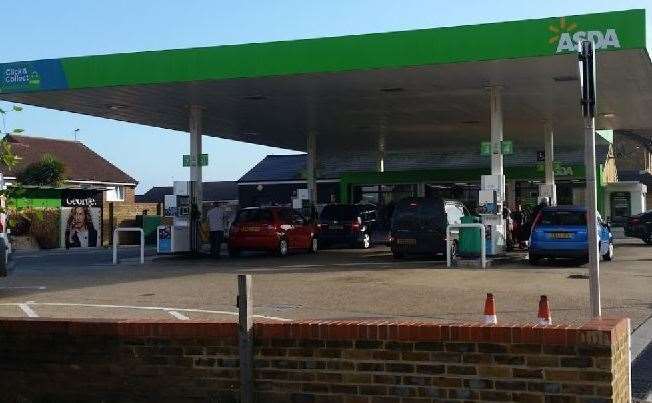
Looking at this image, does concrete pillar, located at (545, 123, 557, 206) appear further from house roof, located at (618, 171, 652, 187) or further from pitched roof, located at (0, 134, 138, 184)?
pitched roof, located at (0, 134, 138, 184)

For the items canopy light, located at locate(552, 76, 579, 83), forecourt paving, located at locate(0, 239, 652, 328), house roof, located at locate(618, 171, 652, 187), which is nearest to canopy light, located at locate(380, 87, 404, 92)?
canopy light, located at locate(552, 76, 579, 83)

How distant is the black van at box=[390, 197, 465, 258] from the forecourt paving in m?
0.52

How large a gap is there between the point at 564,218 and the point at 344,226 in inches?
389

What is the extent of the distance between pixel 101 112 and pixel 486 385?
74.7 ft

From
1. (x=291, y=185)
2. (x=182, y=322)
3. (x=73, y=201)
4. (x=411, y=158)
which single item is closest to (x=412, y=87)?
(x=182, y=322)

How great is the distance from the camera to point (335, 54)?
764 inches

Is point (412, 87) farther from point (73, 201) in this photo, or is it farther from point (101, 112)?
point (73, 201)

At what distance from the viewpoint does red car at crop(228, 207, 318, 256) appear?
2436cm

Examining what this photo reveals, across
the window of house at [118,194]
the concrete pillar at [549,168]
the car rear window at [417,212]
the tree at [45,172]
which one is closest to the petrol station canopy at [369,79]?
the concrete pillar at [549,168]

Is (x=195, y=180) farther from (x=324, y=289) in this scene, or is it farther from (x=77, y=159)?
(x=77, y=159)

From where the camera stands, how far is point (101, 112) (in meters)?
26.7

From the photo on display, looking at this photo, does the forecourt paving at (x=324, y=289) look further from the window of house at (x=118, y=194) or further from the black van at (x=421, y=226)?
the window of house at (x=118, y=194)

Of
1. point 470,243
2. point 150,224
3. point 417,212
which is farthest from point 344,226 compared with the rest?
point 150,224

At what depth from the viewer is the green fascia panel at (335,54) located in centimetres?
1750
